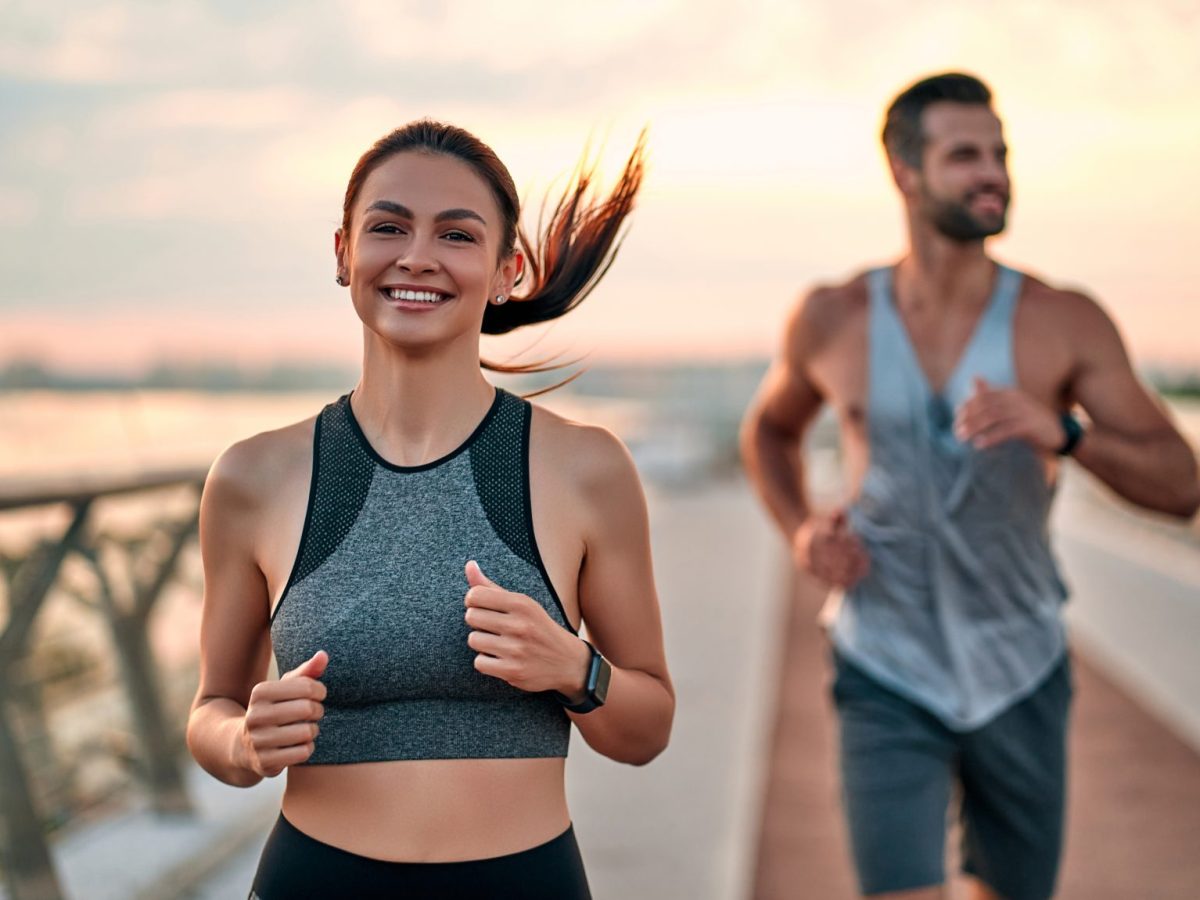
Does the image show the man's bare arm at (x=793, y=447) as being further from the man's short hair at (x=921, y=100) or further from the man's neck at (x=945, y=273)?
the man's short hair at (x=921, y=100)

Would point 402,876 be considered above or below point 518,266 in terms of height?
below

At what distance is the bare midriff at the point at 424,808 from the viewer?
1926mm

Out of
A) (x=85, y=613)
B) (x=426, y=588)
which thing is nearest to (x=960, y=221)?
(x=426, y=588)

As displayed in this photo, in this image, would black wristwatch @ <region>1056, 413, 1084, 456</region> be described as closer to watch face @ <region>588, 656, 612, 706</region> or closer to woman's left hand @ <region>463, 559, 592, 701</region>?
watch face @ <region>588, 656, 612, 706</region>

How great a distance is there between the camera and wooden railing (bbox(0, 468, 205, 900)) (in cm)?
319

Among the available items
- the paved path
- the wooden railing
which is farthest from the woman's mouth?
the paved path

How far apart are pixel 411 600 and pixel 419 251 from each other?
0.43 metres

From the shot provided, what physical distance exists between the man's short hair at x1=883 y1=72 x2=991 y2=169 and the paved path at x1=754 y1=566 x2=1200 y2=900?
215 cm

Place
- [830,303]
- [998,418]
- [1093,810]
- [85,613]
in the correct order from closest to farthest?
[998,418], [830,303], [85,613], [1093,810]

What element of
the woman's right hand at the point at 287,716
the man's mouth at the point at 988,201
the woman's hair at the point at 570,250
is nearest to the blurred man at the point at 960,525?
the man's mouth at the point at 988,201

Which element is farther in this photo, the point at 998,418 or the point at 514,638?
the point at 998,418

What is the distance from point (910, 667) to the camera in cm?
333

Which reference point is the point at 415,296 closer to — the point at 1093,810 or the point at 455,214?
the point at 455,214

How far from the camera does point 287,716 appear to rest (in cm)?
180
